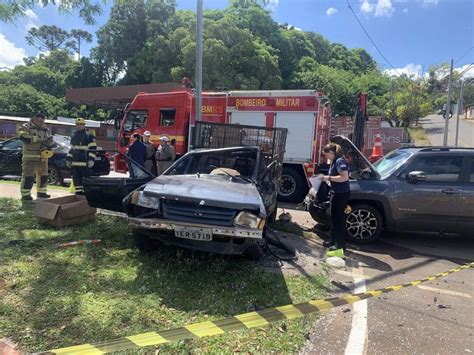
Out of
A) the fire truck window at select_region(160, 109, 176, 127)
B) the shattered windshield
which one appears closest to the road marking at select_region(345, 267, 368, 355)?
the shattered windshield

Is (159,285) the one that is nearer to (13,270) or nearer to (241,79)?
(13,270)

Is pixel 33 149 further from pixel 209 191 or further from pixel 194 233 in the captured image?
pixel 194 233

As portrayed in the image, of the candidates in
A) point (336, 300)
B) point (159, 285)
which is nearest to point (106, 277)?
point (159, 285)

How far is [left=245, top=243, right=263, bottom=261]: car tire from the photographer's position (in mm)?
4500

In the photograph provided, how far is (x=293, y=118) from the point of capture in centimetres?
1032

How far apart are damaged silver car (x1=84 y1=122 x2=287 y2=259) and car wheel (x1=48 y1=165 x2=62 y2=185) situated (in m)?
6.05

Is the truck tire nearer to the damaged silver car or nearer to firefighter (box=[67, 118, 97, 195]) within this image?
the damaged silver car

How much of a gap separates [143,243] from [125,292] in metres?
0.99

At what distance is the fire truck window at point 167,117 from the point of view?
11.1 metres

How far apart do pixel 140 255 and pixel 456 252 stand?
4.95m

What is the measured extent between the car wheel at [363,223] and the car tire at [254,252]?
2284mm

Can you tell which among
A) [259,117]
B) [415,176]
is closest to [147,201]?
[415,176]

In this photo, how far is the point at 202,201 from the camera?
13.7 feet

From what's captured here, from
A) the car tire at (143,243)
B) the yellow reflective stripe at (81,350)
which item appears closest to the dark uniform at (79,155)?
the car tire at (143,243)
